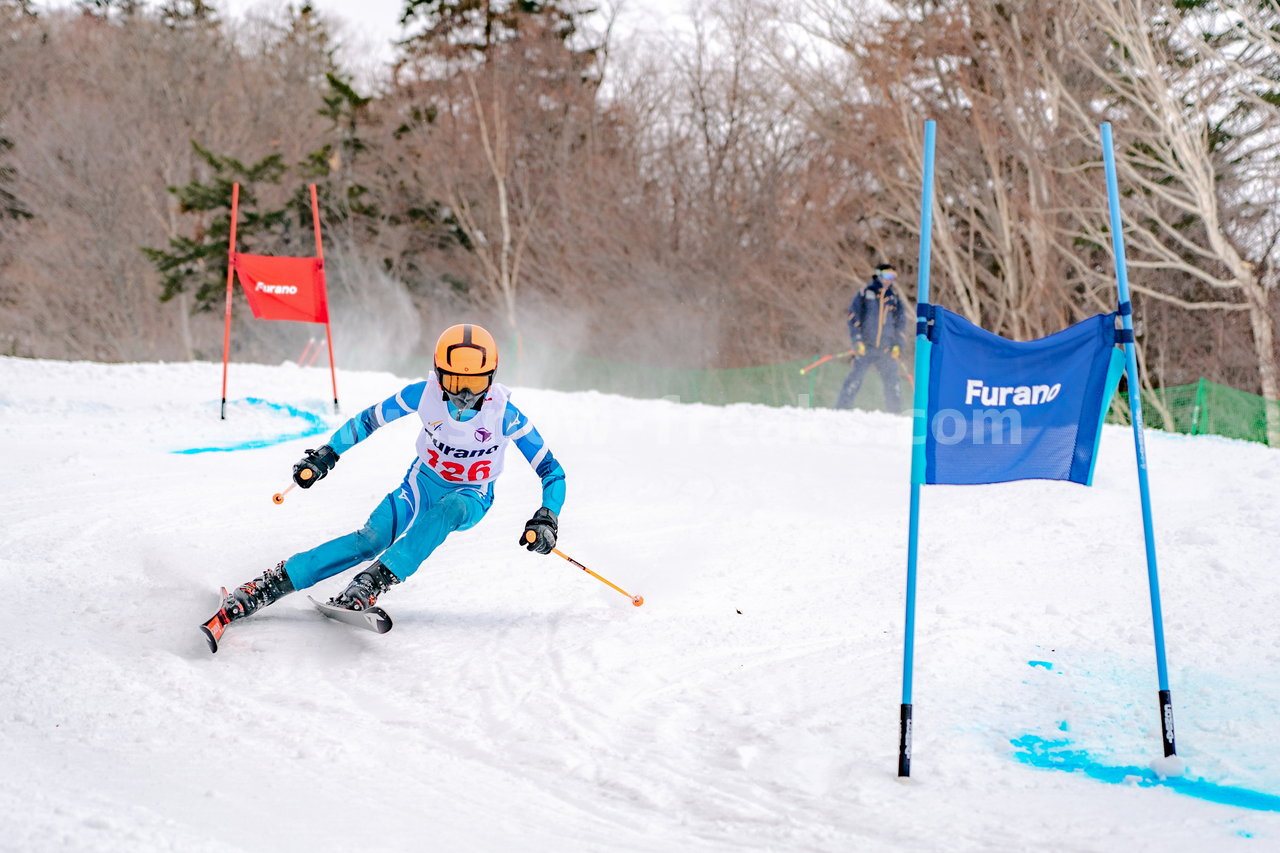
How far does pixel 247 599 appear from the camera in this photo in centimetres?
481

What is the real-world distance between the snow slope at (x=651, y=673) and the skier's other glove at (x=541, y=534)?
462 mm

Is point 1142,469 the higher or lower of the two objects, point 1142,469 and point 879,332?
the lower

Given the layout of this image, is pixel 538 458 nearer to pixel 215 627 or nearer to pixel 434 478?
pixel 434 478

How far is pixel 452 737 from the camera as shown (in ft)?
12.5

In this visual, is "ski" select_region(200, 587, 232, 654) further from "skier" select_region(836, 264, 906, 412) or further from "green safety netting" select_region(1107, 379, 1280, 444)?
"green safety netting" select_region(1107, 379, 1280, 444)

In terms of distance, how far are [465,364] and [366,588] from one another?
3.83 feet

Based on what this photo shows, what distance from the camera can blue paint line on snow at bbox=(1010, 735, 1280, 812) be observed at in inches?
133

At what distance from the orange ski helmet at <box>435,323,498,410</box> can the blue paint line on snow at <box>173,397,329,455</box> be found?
5.55 m

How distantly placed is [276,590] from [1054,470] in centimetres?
350

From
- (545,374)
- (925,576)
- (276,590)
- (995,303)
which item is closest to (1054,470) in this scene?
(925,576)

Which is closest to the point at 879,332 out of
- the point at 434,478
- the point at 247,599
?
the point at 434,478

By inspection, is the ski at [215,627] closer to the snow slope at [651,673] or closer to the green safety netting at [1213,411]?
the snow slope at [651,673]

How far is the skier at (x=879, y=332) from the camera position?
12.9m

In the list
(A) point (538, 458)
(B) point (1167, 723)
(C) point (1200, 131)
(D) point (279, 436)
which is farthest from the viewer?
(C) point (1200, 131)
